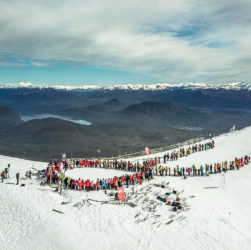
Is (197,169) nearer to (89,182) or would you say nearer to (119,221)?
(89,182)

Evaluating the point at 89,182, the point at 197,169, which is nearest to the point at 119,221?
the point at 89,182

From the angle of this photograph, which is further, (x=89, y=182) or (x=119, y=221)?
(x=89, y=182)

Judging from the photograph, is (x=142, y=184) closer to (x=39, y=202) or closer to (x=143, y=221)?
(x=143, y=221)

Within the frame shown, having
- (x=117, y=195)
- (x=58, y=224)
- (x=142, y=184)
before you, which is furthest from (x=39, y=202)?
(x=142, y=184)

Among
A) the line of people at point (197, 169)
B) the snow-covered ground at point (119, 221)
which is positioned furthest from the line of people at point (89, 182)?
the line of people at point (197, 169)

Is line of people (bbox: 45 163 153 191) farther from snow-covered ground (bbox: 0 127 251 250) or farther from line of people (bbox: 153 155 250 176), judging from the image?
line of people (bbox: 153 155 250 176)

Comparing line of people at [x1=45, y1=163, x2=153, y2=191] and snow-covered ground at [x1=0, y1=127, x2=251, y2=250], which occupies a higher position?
line of people at [x1=45, y1=163, x2=153, y2=191]

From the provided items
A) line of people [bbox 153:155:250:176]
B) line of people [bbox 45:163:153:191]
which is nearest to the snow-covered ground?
line of people [bbox 45:163:153:191]

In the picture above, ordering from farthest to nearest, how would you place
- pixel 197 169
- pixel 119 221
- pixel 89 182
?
pixel 197 169 < pixel 89 182 < pixel 119 221
